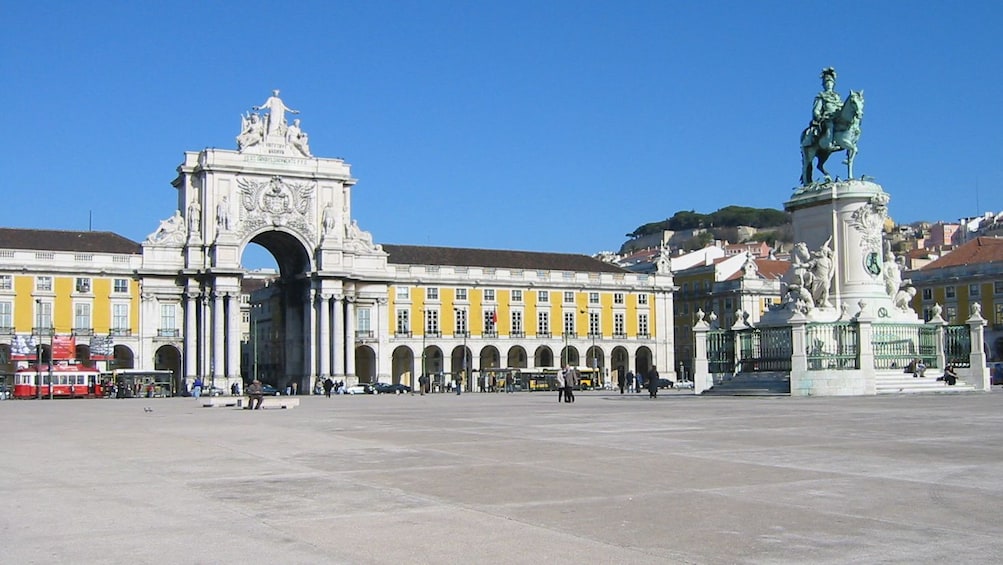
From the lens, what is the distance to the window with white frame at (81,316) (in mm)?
75188

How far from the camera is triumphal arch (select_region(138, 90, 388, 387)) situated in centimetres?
7750

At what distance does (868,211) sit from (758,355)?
588cm

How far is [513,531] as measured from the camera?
9086mm

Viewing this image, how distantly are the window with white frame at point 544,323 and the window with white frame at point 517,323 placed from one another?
4.67 ft

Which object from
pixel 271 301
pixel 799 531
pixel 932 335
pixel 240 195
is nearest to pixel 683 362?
pixel 271 301

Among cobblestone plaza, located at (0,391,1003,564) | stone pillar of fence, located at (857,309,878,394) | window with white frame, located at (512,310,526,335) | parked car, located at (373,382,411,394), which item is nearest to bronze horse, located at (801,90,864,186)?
stone pillar of fence, located at (857,309,878,394)

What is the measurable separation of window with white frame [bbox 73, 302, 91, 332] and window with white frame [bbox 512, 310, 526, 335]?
103 ft

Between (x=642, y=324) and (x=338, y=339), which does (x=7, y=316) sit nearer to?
(x=338, y=339)

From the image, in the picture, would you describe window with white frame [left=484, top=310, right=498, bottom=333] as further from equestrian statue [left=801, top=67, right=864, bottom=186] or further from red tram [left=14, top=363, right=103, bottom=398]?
equestrian statue [left=801, top=67, right=864, bottom=186]

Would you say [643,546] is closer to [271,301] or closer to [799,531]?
[799,531]

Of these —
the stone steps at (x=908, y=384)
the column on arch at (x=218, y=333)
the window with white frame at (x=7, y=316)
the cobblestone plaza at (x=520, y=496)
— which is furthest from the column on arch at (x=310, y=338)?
the cobblestone plaza at (x=520, y=496)

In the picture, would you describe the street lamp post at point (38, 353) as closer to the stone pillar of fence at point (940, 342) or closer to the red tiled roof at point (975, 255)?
the stone pillar of fence at point (940, 342)

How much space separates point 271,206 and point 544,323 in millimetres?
23626

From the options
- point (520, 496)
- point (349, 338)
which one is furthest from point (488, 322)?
point (520, 496)
